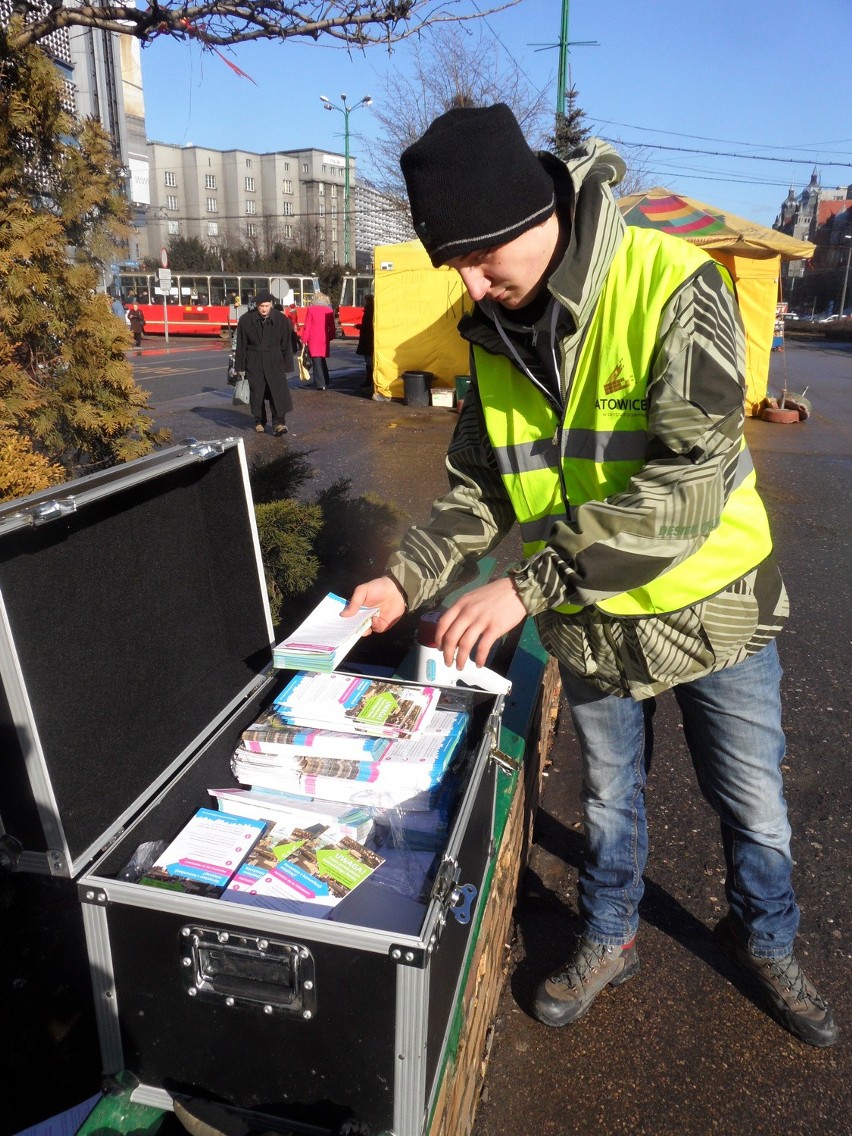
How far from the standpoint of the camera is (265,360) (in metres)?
11.3

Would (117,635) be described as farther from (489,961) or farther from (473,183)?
(489,961)

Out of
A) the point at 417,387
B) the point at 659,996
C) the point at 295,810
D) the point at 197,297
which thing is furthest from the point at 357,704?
the point at 197,297

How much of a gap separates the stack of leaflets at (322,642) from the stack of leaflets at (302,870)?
33 cm

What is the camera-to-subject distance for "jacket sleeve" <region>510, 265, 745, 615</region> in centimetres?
146

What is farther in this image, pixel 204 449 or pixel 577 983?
pixel 577 983

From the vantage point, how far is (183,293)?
3309 centimetres

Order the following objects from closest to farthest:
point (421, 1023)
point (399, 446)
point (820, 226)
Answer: point (421, 1023), point (399, 446), point (820, 226)

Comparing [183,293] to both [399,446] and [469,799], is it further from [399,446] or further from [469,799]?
[469,799]

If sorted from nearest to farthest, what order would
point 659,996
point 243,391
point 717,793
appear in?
point 717,793 < point 659,996 < point 243,391

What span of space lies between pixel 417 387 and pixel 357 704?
13.0m

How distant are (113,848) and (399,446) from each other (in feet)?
31.4

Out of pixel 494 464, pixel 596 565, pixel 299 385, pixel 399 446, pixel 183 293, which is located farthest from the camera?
pixel 183 293

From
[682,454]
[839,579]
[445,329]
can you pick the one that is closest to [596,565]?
[682,454]

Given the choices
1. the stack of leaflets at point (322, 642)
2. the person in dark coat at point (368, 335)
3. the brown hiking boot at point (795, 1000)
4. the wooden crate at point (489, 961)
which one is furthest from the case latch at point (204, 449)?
the person in dark coat at point (368, 335)
